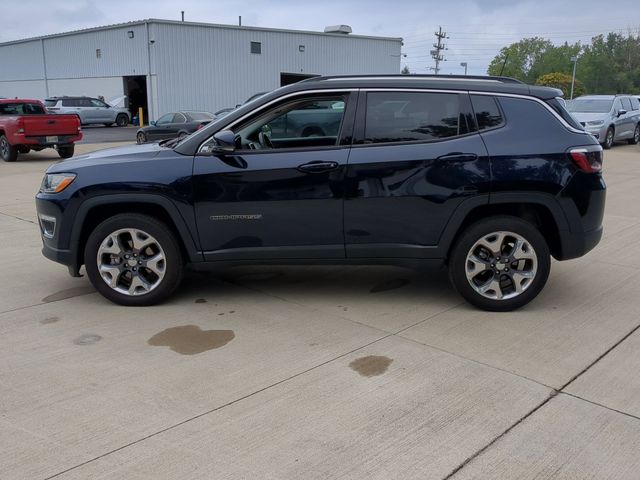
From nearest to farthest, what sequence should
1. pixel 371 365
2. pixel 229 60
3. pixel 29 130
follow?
pixel 371 365
pixel 29 130
pixel 229 60

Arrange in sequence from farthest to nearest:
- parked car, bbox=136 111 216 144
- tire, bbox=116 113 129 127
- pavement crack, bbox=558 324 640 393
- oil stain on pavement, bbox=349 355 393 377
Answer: tire, bbox=116 113 129 127 < parked car, bbox=136 111 216 144 < oil stain on pavement, bbox=349 355 393 377 < pavement crack, bbox=558 324 640 393

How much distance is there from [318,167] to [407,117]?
80 cm

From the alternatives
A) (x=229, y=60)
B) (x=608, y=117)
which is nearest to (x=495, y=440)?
(x=608, y=117)

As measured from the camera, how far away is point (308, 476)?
279cm

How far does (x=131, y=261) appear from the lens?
16.0ft

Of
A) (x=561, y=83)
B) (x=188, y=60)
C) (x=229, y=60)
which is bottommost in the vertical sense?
(x=188, y=60)

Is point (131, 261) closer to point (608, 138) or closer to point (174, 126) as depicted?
point (174, 126)

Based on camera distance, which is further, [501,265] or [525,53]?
[525,53]

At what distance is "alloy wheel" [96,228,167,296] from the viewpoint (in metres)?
4.84

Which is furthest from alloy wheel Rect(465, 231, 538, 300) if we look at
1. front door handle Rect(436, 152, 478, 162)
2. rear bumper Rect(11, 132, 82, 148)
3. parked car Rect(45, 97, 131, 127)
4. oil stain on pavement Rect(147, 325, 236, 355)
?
parked car Rect(45, 97, 131, 127)

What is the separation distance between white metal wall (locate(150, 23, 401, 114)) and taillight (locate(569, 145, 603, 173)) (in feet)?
107

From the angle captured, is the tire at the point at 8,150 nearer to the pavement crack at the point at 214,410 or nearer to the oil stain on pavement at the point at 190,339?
the oil stain on pavement at the point at 190,339

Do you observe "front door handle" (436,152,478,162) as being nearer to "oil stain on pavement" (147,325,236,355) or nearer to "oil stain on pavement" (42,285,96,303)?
"oil stain on pavement" (147,325,236,355)

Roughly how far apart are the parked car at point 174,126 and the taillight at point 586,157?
18536 millimetres
